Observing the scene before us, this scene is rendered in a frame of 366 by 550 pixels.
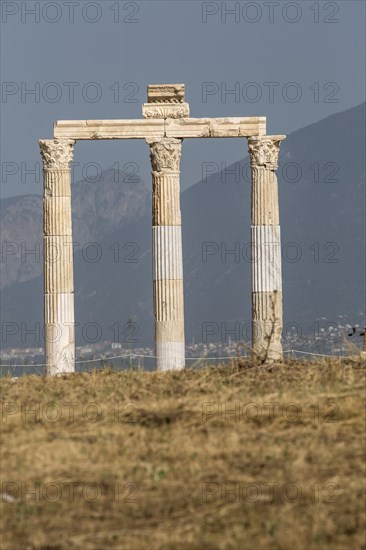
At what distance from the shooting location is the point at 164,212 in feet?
148

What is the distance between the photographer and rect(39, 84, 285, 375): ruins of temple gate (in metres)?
44.5

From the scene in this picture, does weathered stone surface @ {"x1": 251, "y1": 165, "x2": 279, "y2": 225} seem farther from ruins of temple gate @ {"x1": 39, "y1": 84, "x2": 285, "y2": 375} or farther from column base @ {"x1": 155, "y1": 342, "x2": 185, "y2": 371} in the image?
column base @ {"x1": 155, "y1": 342, "x2": 185, "y2": 371}

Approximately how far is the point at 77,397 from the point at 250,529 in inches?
297

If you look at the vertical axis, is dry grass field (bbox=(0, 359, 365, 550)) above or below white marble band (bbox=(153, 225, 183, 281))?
below

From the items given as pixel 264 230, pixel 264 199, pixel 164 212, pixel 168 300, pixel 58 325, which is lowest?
pixel 58 325

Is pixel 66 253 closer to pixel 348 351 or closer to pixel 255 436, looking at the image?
pixel 348 351

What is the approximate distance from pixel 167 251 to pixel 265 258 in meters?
2.92

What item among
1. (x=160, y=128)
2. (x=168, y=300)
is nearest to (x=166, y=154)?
(x=160, y=128)

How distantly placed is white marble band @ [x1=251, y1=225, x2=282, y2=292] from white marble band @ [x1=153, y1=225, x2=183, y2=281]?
2252 millimetres

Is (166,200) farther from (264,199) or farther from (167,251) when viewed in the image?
(264,199)

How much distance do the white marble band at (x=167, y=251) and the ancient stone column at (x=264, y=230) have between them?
7.48 feet

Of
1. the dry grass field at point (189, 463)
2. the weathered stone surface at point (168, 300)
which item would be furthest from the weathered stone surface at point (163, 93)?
the dry grass field at point (189, 463)

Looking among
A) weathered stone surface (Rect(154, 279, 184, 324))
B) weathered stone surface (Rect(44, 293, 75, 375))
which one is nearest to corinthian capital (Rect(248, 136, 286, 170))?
weathered stone surface (Rect(154, 279, 184, 324))

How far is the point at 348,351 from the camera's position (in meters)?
27.7
